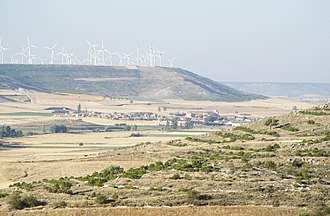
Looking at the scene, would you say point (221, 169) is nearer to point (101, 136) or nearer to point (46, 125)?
point (101, 136)

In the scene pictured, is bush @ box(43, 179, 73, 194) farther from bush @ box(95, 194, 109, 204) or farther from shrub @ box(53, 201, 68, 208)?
bush @ box(95, 194, 109, 204)

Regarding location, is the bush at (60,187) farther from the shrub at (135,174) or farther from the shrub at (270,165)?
the shrub at (270,165)

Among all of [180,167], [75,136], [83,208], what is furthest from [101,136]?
[83,208]

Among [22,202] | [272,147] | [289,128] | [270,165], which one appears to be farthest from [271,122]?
[22,202]

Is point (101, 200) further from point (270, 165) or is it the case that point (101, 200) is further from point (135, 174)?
point (270, 165)

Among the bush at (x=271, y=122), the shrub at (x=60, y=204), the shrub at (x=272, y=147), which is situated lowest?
the shrub at (x=60, y=204)

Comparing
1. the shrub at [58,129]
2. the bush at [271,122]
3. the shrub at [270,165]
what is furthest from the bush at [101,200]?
the shrub at [58,129]

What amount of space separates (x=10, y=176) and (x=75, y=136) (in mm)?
91192

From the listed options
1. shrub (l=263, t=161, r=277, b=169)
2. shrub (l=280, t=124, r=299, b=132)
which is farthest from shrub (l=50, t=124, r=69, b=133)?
shrub (l=263, t=161, r=277, b=169)

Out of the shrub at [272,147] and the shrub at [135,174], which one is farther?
the shrub at [272,147]

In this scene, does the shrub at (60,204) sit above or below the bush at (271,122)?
below

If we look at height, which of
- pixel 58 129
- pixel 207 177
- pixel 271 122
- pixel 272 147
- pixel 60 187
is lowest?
pixel 58 129

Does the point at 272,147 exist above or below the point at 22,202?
above

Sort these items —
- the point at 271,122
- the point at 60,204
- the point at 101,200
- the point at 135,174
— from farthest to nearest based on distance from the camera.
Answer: the point at 271,122, the point at 135,174, the point at 101,200, the point at 60,204
